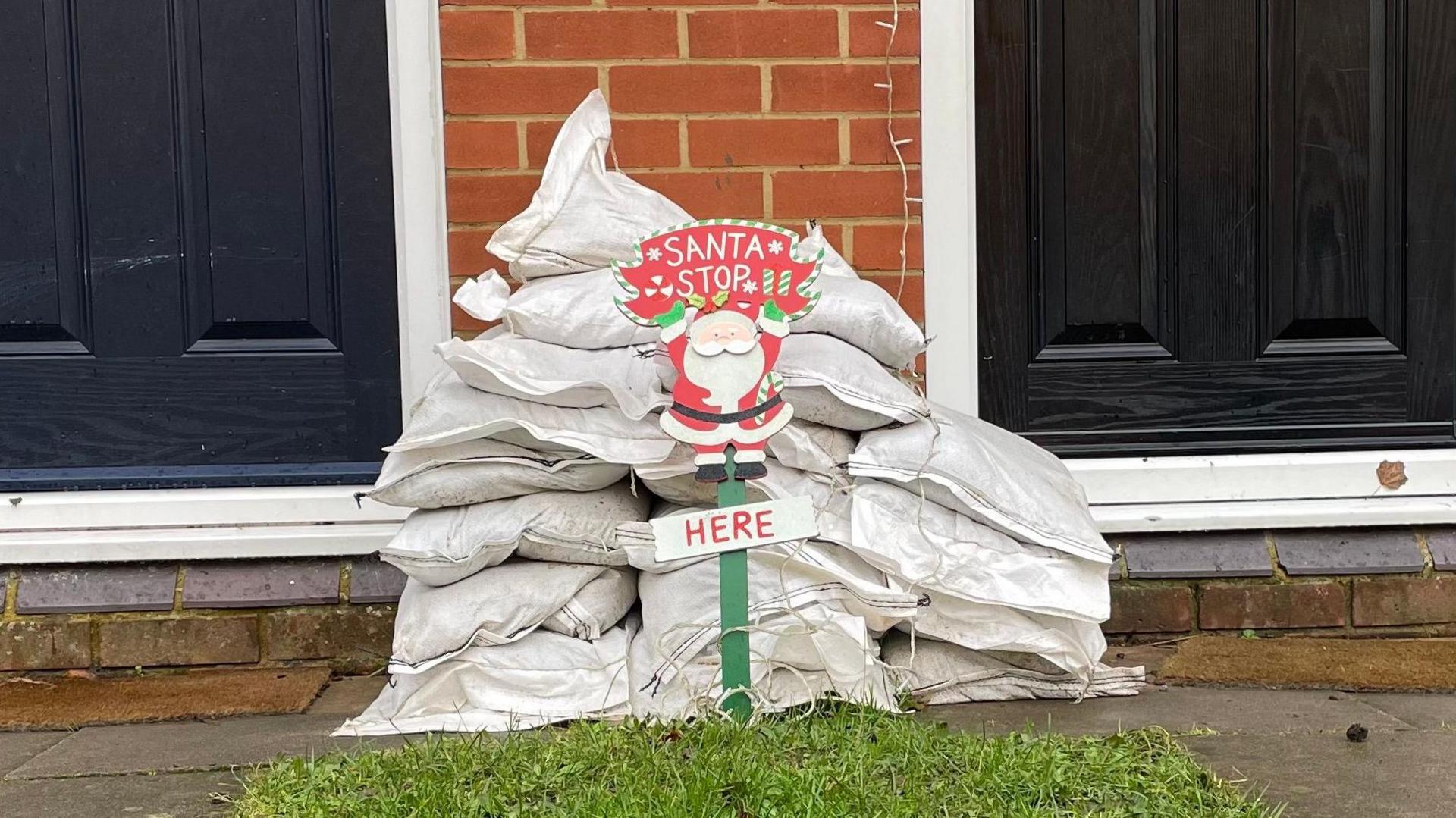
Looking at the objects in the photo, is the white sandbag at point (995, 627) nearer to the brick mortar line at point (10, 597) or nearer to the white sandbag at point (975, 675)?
the white sandbag at point (975, 675)

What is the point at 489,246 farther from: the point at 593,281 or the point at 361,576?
the point at 361,576

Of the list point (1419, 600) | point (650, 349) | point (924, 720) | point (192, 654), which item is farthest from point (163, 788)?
point (1419, 600)

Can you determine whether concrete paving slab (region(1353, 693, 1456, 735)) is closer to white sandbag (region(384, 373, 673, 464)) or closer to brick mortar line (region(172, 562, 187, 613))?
white sandbag (region(384, 373, 673, 464))

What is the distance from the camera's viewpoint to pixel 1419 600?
128 inches

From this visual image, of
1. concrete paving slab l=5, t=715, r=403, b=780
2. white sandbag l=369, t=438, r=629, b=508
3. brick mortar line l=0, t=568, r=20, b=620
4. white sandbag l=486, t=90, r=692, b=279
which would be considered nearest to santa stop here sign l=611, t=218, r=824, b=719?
white sandbag l=369, t=438, r=629, b=508

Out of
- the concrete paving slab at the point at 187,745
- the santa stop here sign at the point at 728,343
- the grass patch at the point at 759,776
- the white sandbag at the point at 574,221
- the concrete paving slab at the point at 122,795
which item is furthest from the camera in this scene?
the white sandbag at the point at 574,221

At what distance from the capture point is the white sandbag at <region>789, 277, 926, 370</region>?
2641 mm

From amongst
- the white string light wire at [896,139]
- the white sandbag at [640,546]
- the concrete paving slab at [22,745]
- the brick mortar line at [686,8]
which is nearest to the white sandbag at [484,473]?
the white sandbag at [640,546]

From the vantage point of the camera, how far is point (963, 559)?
8.38ft

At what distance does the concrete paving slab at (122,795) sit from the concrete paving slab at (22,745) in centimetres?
17

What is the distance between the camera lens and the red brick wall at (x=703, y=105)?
10.1 ft

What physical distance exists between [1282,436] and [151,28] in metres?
2.90

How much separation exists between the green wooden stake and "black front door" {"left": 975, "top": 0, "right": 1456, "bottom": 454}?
1.25 meters

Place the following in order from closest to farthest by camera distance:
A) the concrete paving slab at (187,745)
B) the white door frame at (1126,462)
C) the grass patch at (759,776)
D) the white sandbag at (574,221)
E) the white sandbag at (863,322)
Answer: the grass patch at (759,776)
the concrete paving slab at (187,745)
the white sandbag at (863,322)
the white sandbag at (574,221)
the white door frame at (1126,462)
